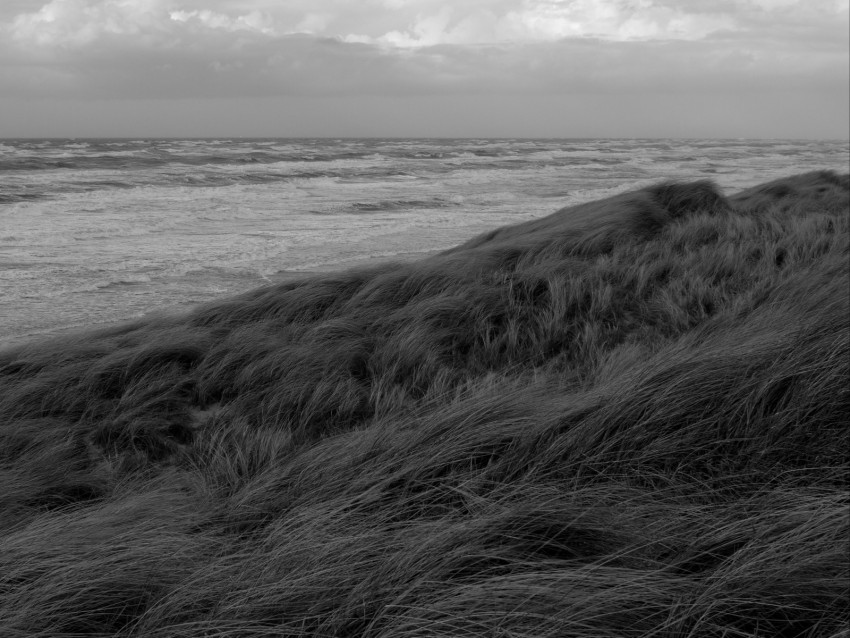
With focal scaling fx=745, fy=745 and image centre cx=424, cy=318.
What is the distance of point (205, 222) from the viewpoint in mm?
13875

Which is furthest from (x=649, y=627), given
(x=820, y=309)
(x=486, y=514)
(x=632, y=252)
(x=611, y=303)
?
(x=632, y=252)

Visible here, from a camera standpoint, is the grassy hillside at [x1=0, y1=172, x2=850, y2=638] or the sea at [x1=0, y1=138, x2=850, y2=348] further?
the sea at [x1=0, y1=138, x2=850, y2=348]

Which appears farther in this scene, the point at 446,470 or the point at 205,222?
the point at 205,222

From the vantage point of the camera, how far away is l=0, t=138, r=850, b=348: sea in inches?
307

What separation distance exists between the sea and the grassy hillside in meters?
2.76

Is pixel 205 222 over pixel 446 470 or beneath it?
over

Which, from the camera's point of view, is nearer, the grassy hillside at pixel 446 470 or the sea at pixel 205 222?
the grassy hillside at pixel 446 470

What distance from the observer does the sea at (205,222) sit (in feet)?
25.6

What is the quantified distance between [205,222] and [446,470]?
12.3 meters

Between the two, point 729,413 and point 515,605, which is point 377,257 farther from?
point 515,605

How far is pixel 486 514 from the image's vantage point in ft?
6.63

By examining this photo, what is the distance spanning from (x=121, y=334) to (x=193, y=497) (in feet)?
9.57

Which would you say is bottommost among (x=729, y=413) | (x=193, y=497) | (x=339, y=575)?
(x=193, y=497)

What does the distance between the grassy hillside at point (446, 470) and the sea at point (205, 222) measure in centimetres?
276
